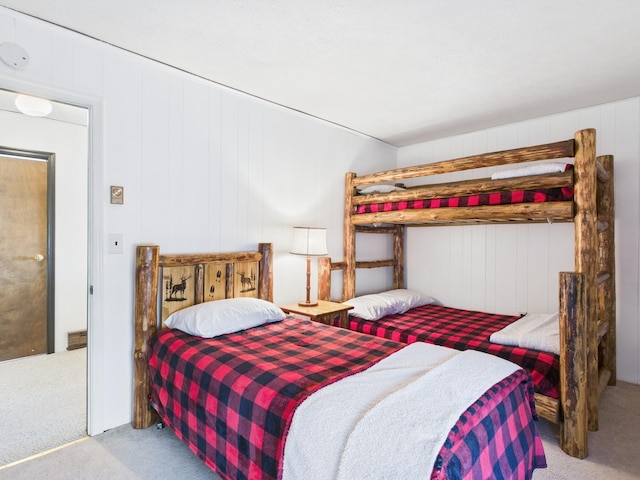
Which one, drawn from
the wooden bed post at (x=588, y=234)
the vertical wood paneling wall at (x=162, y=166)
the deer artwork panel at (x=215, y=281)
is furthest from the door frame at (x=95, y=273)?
the wooden bed post at (x=588, y=234)

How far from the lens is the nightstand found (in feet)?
9.46

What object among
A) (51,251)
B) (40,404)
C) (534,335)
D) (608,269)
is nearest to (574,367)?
(534,335)

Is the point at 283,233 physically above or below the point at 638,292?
above

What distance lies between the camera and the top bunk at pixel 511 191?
2.19m

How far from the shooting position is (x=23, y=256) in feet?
11.7

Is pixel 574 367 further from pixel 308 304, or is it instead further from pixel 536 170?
pixel 308 304

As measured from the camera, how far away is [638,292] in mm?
2998

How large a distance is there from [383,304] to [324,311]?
698 millimetres

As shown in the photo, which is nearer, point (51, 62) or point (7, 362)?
point (51, 62)

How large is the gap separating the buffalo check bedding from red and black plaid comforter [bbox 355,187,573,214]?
4.11 ft

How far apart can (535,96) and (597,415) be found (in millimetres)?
2389

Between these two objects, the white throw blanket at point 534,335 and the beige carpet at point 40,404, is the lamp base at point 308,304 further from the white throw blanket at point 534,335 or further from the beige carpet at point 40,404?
the beige carpet at point 40,404

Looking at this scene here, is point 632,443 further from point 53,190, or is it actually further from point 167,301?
point 53,190

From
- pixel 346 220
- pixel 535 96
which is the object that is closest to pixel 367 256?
pixel 346 220
